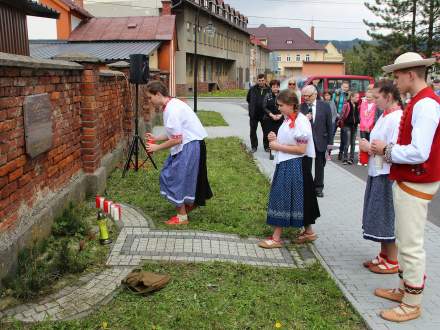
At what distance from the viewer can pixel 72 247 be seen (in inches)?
207

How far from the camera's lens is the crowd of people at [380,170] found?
378 cm

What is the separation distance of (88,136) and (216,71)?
51.0 m

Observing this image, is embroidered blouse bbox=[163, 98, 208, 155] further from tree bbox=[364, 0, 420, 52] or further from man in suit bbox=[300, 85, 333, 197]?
tree bbox=[364, 0, 420, 52]

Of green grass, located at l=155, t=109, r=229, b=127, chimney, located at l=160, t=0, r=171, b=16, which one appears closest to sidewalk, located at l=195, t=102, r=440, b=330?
green grass, located at l=155, t=109, r=229, b=127

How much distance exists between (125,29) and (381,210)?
30.8m

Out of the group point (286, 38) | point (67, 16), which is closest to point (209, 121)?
point (67, 16)

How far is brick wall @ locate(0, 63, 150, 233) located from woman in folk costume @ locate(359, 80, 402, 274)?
320cm

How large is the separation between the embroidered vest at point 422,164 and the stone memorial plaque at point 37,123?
3.41 meters

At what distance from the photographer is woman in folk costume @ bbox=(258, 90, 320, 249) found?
534cm

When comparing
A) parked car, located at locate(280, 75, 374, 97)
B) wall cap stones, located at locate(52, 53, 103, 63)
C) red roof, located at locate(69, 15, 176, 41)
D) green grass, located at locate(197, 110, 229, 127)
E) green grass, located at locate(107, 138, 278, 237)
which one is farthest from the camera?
red roof, located at locate(69, 15, 176, 41)

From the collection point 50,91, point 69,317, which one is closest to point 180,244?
point 69,317

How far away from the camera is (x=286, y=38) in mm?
107062

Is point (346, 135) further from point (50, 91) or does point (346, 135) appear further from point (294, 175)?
point (50, 91)

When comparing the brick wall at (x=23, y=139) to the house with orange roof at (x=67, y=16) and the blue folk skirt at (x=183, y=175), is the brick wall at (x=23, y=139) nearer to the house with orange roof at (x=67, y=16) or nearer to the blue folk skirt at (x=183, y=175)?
the blue folk skirt at (x=183, y=175)
